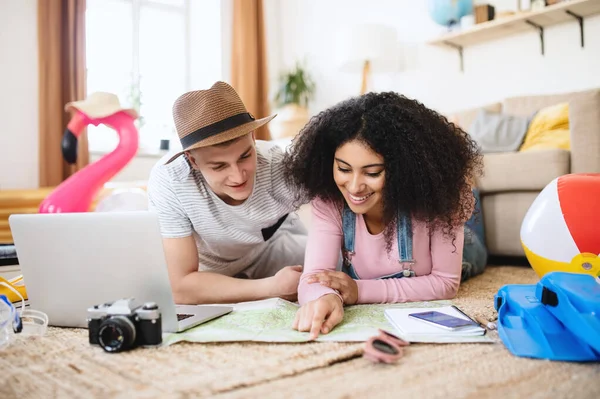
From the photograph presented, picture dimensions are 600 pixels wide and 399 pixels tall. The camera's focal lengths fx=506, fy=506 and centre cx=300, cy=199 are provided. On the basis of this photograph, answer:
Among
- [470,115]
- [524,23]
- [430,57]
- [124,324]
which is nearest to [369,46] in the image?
[430,57]

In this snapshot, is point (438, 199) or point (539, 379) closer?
point (539, 379)

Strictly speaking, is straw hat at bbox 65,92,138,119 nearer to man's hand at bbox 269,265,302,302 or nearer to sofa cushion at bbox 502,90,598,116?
man's hand at bbox 269,265,302,302

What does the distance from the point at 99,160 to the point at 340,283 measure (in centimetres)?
147

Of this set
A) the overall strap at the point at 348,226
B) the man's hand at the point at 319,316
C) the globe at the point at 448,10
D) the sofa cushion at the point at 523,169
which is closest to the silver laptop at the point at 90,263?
the man's hand at the point at 319,316

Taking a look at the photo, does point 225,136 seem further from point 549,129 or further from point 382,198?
point 549,129

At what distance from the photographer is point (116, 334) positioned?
103cm

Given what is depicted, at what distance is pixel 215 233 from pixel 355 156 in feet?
1.82

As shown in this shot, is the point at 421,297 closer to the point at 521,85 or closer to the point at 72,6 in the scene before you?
the point at 521,85

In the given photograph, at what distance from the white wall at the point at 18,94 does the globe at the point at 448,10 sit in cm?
290

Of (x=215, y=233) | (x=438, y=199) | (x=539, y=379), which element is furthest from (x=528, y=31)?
(x=539, y=379)

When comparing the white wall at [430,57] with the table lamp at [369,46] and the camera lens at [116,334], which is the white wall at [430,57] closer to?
the table lamp at [369,46]

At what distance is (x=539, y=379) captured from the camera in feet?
2.75

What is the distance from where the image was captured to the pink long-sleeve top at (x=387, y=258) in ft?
4.57

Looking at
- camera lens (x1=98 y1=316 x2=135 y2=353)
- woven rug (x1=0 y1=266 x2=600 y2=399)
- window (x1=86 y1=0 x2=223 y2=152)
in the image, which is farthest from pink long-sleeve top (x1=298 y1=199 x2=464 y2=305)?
window (x1=86 y1=0 x2=223 y2=152)
